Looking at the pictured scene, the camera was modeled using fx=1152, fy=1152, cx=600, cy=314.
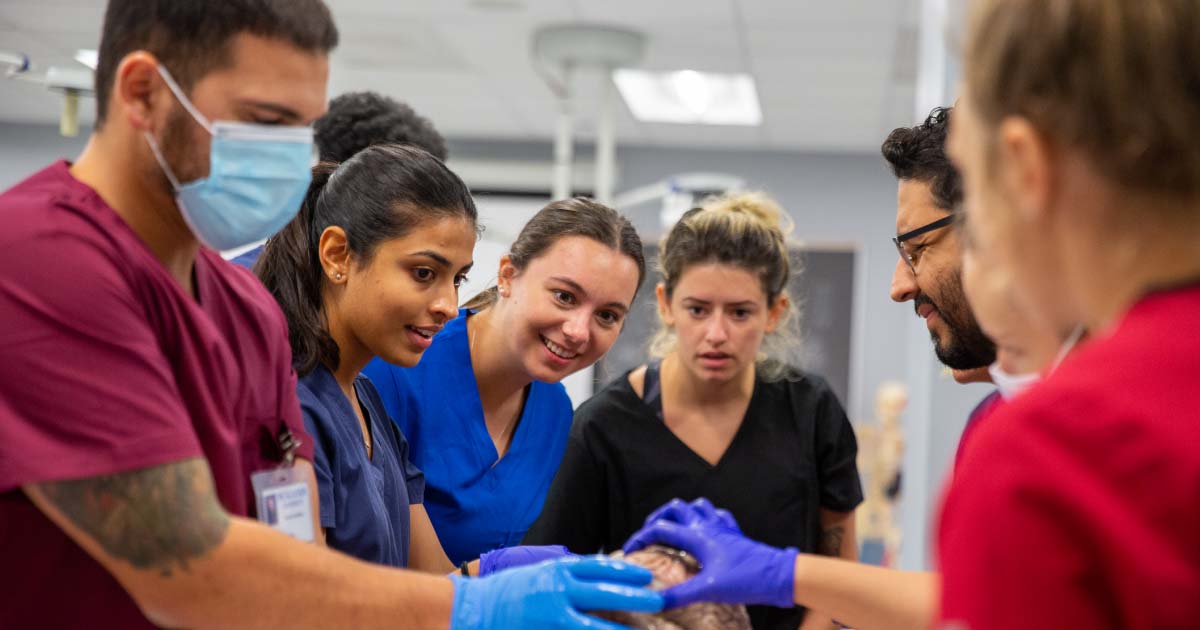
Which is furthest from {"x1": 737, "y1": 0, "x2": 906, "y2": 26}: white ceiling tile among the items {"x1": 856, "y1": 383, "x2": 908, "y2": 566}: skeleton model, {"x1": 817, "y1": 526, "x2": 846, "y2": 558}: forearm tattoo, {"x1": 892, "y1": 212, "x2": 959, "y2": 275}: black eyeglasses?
{"x1": 892, "y1": 212, "x2": 959, "y2": 275}: black eyeglasses

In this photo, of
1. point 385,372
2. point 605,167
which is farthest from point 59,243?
point 605,167

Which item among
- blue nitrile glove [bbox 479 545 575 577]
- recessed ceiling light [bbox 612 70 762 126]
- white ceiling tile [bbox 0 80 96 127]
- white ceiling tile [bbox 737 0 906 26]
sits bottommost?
blue nitrile glove [bbox 479 545 575 577]

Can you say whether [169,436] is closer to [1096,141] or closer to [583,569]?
[583,569]

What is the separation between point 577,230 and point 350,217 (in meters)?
0.66

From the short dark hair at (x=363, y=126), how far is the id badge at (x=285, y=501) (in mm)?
1445

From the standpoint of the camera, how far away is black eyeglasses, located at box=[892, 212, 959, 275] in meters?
1.74

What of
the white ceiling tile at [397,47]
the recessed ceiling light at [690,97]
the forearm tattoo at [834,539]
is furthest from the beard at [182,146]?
the recessed ceiling light at [690,97]

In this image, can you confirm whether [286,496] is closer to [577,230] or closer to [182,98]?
[182,98]

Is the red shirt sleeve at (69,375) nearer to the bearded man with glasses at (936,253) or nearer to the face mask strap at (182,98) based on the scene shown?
the face mask strap at (182,98)

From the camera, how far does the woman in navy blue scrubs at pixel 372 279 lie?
1602 millimetres

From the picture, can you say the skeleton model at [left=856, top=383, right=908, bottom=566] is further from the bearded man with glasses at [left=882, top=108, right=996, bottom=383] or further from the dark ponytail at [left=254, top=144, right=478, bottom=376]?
the dark ponytail at [left=254, top=144, right=478, bottom=376]

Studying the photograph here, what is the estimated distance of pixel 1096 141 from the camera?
633 mm

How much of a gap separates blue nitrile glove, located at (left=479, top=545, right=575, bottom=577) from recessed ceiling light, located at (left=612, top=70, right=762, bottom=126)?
190 inches

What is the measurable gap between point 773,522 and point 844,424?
269 millimetres
